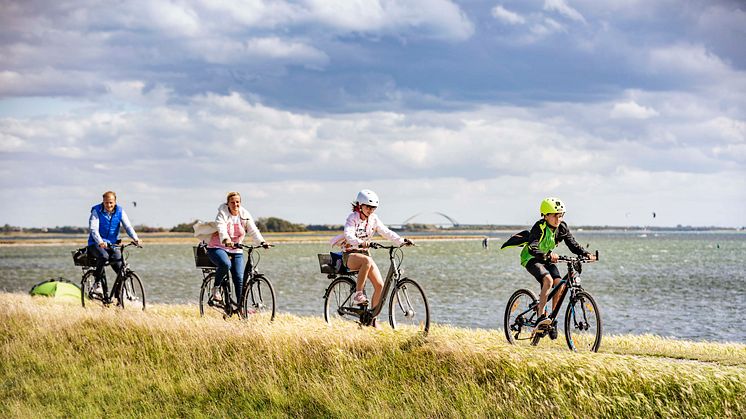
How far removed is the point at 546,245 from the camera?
38.6ft

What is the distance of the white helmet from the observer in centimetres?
1261

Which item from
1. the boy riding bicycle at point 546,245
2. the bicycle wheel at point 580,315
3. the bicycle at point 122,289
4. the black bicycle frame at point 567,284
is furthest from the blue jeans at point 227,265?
the bicycle wheel at point 580,315

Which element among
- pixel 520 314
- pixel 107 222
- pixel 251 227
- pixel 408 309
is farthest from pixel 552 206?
pixel 107 222

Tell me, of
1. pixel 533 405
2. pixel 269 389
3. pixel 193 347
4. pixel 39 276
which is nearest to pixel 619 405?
pixel 533 405

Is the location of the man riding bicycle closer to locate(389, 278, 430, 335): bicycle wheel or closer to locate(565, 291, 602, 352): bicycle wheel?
locate(389, 278, 430, 335): bicycle wheel

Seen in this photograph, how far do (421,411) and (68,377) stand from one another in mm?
6443

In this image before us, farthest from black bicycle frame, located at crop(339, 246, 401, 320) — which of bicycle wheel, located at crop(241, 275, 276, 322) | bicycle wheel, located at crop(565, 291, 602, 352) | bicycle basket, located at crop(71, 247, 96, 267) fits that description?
bicycle basket, located at crop(71, 247, 96, 267)

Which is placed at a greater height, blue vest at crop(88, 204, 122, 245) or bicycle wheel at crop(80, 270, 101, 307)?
blue vest at crop(88, 204, 122, 245)

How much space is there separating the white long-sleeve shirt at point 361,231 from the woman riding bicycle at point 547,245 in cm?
207

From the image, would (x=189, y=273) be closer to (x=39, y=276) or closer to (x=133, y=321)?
(x=39, y=276)

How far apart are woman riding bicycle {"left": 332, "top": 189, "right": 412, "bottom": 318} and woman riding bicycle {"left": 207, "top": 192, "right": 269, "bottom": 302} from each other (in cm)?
226

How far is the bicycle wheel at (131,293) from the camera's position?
1762cm

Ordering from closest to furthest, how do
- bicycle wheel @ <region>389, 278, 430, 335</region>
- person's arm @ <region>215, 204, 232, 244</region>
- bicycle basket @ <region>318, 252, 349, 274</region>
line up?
bicycle wheel @ <region>389, 278, 430, 335</region>, bicycle basket @ <region>318, 252, 349, 274</region>, person's arm @ <region>215, 204, 232, 244</region>

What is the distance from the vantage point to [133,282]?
17750mm
